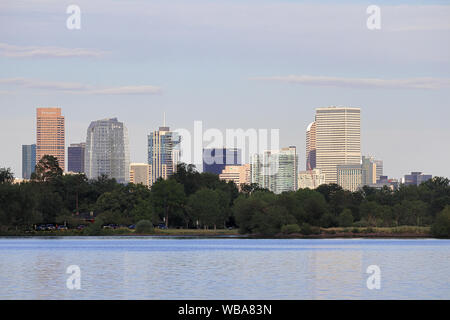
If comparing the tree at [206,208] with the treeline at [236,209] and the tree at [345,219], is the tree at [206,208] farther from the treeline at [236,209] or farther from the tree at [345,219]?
the tree at [345,219]

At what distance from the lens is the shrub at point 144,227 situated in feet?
566

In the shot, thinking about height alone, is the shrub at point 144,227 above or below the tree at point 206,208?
below

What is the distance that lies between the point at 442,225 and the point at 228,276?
3665 inches

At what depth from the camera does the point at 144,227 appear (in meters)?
172

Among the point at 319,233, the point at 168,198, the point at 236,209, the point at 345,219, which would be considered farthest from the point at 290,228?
the point at 168,198

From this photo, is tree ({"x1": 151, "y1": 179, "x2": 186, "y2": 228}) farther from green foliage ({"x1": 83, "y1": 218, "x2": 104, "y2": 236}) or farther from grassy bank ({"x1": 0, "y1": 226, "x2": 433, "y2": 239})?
green foliage ({"x1": 83, "y1": 218, "x2": 104, "y2": 236})

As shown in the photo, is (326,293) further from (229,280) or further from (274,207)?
(274,207)

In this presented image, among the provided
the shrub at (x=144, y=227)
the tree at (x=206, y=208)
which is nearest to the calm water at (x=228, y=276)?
the shrub at (x=144, y=227)

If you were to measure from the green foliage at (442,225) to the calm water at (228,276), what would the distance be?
54.8 metres

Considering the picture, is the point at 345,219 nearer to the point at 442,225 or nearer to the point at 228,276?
the point at 442,225

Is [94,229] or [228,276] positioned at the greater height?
[228,276]

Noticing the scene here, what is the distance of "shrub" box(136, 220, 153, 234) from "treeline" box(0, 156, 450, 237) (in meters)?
7.02

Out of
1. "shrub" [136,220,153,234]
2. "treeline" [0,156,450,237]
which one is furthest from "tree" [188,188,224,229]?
"shrub" [136,220,153,234]

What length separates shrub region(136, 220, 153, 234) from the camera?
172m
